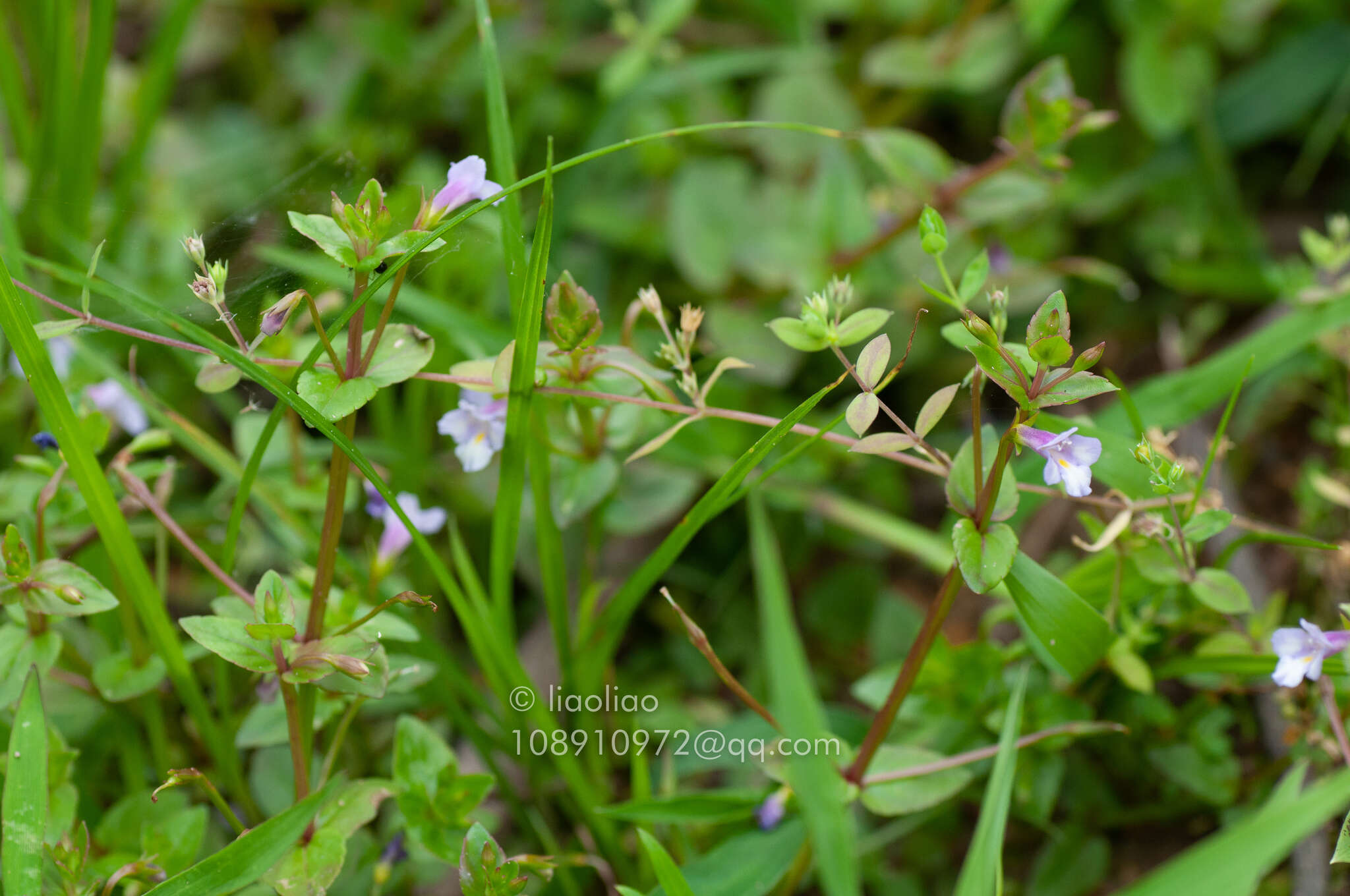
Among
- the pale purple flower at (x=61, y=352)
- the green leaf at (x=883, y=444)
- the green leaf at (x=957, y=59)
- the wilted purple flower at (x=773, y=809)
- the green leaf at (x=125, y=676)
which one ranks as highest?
the green leaf at (x=957, y=59)

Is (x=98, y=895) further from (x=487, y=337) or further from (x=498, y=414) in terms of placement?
(x=487, y=337)

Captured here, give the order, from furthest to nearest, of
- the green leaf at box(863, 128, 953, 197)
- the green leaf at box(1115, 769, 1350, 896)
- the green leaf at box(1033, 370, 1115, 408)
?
the green leaf at box(863, 128, 953, 197)
the green leaf at box(1033, 370, 1115, 408)
the green leaf at box(1115, 769, 1350, 896)

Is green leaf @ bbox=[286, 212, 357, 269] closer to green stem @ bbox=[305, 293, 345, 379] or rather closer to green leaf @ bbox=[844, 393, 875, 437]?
green stem @ bbox=[305, 293, 345, 379]

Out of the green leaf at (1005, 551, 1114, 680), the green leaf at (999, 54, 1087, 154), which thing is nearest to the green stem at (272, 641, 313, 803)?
the green leaf at (1005, 551, 1114, 680)

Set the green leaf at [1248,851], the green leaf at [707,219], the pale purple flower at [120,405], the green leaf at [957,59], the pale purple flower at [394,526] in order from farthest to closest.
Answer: the green leaf at [957,59], the green leaf at [707,219], the pale purple flower at [120,405], the pale purple flower at [394,526], the green leaf at [1248,851]

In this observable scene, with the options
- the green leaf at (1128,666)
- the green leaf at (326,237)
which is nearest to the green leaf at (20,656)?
the green leaf at (326,237)

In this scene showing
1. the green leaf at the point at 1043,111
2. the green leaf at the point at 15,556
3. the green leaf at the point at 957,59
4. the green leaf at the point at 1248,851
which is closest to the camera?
the green leaf at the point at 1248,851

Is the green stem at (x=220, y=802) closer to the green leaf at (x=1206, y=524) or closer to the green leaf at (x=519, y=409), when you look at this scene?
the green leaf at (x=519, y=409)
